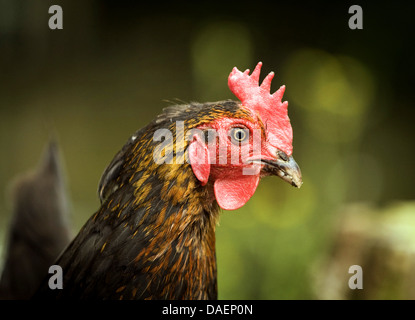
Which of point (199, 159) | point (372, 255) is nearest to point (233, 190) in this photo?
point (199, 159)

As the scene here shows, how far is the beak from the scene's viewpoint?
1573mm

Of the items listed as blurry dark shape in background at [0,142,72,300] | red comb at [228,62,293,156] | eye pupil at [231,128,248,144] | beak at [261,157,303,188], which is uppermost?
red comb at [228,62,293,156]

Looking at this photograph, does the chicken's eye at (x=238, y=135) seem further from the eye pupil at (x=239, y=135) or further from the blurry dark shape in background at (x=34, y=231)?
the blurry dark shape in background at (x=34, y=231)

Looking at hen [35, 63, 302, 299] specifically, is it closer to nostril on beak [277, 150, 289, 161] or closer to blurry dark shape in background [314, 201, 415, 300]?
nostril on beak [277, 150, 289, 161]

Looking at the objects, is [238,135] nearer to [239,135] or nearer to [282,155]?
[239,135]

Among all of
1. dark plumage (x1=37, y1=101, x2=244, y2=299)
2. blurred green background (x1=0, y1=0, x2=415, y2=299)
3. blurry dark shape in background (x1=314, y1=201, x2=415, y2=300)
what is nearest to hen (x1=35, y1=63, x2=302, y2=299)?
dark plumage (x1=37, y1=101, x2=244, y2=299)

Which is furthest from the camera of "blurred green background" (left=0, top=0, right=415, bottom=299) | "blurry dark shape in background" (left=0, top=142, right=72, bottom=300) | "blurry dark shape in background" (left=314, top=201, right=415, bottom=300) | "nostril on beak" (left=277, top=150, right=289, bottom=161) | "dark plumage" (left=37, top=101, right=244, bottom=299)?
"blurred green background" (left=0, top=0, right=415, bottom=299)

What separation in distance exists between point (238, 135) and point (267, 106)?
20cm

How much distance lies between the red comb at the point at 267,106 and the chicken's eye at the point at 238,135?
105 millimetres

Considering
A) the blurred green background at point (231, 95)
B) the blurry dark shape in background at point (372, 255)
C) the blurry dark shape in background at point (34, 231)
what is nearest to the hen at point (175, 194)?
the blurry dark shape in background at point (34, 231)

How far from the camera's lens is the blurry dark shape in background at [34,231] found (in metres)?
2.32

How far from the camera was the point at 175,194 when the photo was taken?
1.51m
